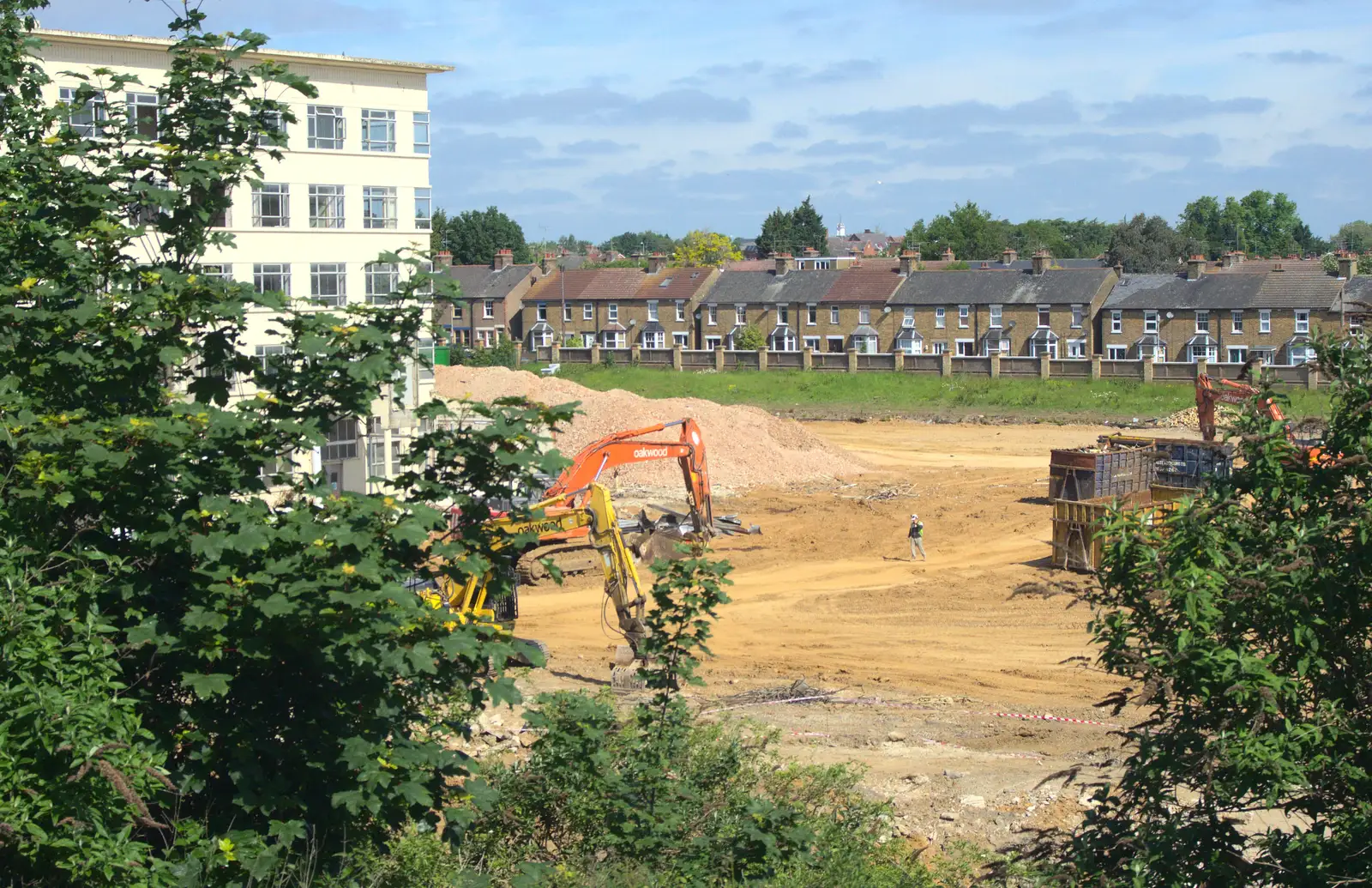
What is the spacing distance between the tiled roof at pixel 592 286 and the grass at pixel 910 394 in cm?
1874

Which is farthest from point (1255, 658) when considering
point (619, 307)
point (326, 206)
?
point (619, 307)

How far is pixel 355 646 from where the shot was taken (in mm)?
7828

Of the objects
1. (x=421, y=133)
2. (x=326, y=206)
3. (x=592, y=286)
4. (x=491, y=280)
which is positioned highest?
(x=421, y=133)

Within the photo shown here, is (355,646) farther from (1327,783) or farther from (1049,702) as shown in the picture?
(1049,702)

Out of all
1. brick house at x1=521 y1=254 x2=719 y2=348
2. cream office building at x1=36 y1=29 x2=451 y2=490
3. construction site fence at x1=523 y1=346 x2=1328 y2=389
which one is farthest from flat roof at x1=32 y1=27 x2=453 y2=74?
brick house at x1=521 y1=254 x2=719 y2=348

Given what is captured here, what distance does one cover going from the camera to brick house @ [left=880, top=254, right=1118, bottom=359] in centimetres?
7850

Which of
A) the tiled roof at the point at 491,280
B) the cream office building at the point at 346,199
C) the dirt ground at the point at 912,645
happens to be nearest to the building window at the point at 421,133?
the cream office building at the point at 346,199

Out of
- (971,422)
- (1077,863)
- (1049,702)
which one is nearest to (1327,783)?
(1077,863)

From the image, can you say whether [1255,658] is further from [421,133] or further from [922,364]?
[922,364]

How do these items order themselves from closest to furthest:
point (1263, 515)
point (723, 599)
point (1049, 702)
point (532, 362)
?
point (1263, 515)
point (723, 599)
point (1049, 702)
point (532, 362)

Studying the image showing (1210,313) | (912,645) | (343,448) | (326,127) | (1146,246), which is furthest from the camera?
(1146,246)

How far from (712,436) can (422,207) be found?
13.3m

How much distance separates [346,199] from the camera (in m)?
37.6

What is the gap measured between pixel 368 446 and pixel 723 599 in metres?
27.9
